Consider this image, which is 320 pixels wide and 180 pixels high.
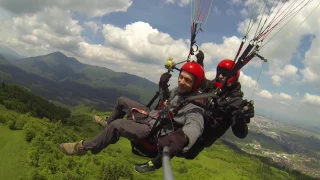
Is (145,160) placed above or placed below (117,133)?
below

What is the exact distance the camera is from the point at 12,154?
45.0 m

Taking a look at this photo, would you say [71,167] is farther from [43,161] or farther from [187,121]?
[187,121]

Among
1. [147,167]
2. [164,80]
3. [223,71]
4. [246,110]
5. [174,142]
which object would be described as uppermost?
[223,71]

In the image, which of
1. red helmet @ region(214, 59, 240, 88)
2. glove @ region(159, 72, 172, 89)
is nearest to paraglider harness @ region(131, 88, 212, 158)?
glove @ region(159, 72, 172, 89)

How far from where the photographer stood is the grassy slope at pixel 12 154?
40.8 metres

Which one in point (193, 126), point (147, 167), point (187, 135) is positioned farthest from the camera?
point (147, 167)

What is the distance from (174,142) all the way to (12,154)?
50.0m

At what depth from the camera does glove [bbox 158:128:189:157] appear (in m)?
3.30

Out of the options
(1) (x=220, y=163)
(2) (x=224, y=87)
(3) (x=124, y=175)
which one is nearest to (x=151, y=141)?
(2) (x=224, y=87)

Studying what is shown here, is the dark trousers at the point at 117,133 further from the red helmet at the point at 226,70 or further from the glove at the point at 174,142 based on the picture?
the red helmet at the point at 226,70

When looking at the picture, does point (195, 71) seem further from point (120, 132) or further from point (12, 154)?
point (12, 154)

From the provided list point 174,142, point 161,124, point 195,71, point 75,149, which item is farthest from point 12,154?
point 174,142

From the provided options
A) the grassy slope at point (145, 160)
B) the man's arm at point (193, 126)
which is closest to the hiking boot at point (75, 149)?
the man's arm at point (193, 126)

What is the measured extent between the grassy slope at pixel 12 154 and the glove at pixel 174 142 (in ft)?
145
